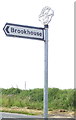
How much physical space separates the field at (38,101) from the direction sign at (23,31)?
1175cm

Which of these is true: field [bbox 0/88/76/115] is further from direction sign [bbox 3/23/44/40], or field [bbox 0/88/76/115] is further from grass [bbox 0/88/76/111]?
direction sign [bbox 3/23/44/40]

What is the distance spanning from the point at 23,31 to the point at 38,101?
16526 millimetres

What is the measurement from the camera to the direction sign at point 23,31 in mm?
6088

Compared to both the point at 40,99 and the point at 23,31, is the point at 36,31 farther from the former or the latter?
the point at 40,99

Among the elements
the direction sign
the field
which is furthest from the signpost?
the field

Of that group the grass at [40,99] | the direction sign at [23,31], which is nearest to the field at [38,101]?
the grass at [40,99]

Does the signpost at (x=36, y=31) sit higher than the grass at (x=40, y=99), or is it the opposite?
the signpost at (x=36, y=31)

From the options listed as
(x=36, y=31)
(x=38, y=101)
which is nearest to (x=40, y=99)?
(x=38, y=101)

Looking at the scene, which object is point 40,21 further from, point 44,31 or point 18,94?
point 18,94

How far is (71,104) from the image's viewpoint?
19375 millimetres

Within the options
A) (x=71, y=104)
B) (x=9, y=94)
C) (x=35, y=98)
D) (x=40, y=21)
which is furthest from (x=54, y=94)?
(x=40, y=21)

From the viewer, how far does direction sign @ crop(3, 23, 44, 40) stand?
6088 millimetres

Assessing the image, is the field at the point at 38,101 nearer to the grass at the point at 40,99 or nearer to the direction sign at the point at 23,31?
the grass at the point at 40,99

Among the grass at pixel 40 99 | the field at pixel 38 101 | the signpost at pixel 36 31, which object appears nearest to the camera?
the signpost at pixel 36 31
